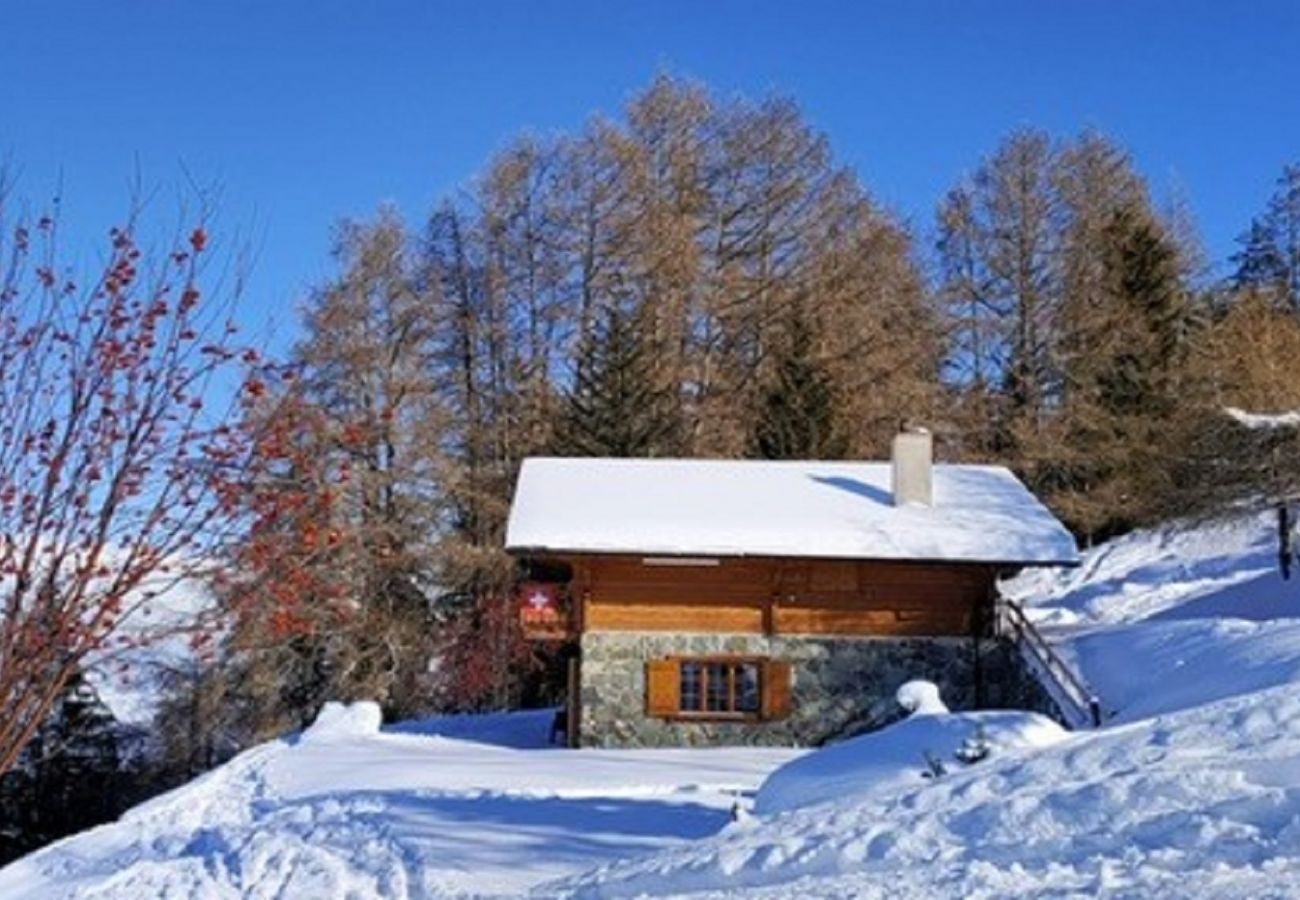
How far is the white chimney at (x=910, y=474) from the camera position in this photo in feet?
71.6

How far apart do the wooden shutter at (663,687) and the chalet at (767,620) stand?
2 centimetres

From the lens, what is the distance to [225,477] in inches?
170

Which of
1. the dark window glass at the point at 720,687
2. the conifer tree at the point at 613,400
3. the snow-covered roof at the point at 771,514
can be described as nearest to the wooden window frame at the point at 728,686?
the dark window glass at the point at 720,687

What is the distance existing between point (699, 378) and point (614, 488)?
848 centimetres

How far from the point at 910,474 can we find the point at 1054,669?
3.96m

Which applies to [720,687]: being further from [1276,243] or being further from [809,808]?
[1276,243]

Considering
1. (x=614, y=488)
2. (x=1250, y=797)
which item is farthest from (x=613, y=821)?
(x=614, y=488)

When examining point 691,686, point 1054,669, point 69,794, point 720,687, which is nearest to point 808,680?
point 720,687

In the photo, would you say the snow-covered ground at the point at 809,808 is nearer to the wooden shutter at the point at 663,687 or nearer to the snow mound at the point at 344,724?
the snow mound at the point at 344,724

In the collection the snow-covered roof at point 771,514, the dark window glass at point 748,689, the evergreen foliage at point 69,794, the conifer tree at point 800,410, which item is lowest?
the evergreen foliage at point 69,794

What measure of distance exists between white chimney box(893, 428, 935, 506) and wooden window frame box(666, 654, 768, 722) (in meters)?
3.24

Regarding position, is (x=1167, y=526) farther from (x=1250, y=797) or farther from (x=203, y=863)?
(x=1250, y=797)

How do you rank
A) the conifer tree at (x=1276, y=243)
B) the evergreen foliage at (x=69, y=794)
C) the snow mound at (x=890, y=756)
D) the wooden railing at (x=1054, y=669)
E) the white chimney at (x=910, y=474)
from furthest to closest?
1. the conifer tree at (x=1276, y=243)
2. the evergreen foliage at (x=69, y=794)
3. the white chimney at (x=910, y=474)
4. the wooden railing at (x=1054, y=669)
5. the snow mound at (x=890, y=756)

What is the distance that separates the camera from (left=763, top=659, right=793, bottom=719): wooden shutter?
2041 centimetres
